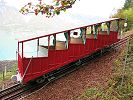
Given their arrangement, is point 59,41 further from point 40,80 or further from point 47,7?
point 47,7

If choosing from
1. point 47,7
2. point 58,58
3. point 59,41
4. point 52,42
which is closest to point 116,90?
point 58,58

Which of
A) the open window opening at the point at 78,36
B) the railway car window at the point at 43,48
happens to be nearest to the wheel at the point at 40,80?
the railway car window at the point at 43,48

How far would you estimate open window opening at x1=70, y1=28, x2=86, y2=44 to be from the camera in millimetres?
17667

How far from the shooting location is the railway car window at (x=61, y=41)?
1675 centimetres

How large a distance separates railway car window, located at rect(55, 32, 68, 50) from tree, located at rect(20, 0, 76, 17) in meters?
8.42

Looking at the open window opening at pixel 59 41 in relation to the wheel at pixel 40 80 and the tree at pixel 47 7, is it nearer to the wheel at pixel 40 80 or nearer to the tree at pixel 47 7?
the wheel at pixel 40 80

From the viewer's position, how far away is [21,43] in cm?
1448

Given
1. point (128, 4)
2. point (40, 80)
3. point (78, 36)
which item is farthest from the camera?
point (128, 4)

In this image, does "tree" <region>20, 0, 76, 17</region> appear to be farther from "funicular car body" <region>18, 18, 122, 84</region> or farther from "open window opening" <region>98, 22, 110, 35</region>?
"open window opening" <region>98, 22, 110, 35</region>

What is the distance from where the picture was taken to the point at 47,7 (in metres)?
8.10

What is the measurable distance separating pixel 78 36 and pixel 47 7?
10431 mm

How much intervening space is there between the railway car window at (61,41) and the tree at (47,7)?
8422 mm

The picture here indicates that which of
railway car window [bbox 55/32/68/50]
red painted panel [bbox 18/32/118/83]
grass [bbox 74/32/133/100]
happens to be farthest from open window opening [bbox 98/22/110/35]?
grass [bbox 74/32/133/100]

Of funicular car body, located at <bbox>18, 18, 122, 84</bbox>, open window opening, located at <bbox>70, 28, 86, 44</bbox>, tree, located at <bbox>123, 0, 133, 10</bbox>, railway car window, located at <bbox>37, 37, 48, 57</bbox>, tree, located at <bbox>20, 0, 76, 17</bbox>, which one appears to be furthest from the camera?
tree, located at <bbox>123, 0, 133, 10</bbox>
